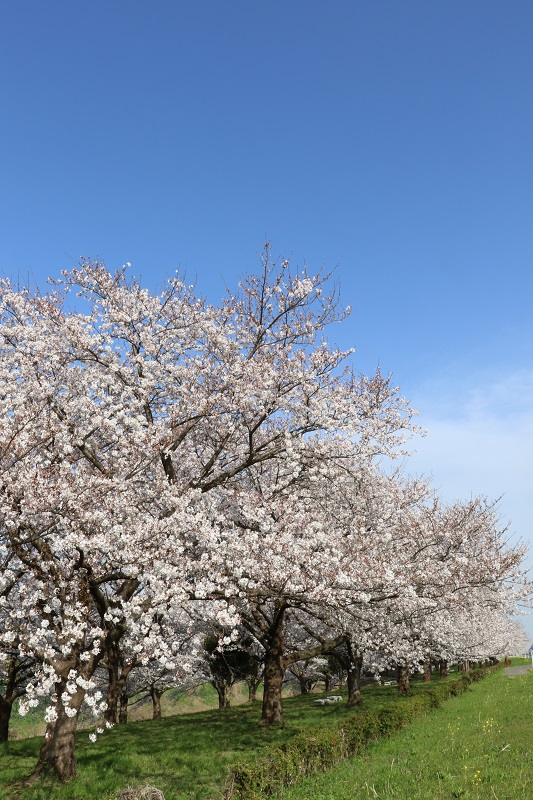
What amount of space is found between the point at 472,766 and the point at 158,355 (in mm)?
14631

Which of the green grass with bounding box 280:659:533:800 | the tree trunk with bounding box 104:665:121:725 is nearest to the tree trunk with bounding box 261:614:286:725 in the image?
the green grass with bounding box 280:659:533:800

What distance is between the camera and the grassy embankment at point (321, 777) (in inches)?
450

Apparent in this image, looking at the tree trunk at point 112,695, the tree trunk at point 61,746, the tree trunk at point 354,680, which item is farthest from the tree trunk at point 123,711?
the tree trunk at point 61,746

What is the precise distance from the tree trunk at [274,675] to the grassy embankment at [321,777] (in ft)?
2.07

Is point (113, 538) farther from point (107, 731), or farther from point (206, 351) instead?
point (107, 731)

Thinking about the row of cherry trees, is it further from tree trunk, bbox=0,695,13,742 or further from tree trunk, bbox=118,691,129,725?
tree trunk, bbox=118,691,129,725

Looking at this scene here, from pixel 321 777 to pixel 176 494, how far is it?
305 inches

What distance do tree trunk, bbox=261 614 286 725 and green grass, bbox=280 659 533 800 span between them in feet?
17.6

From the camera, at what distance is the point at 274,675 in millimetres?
22531


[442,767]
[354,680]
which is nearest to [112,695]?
[354,680]

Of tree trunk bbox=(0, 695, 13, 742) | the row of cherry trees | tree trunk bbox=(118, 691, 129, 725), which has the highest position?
the row of cherry trees

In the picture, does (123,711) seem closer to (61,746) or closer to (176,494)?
(61,746)

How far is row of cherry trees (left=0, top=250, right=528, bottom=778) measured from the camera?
14.0m

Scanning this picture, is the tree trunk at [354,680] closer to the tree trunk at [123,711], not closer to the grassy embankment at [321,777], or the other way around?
the grassy embankment at [321,777]
